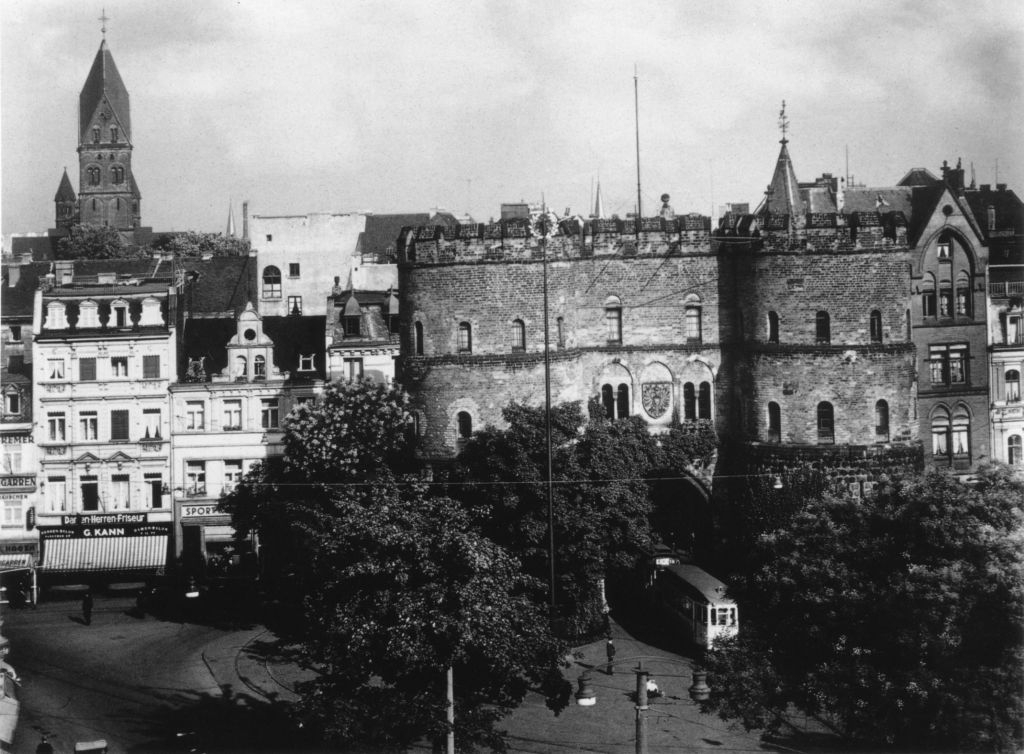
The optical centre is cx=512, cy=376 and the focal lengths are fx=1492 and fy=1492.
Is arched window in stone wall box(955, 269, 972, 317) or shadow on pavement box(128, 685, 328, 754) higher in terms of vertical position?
arched window in stone wall box(955, 269, 972, 317)

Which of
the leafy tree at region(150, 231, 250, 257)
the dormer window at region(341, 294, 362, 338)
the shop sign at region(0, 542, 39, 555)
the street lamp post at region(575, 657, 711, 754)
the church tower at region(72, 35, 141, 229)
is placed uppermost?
the church tower at region(72, 35, 141, 229)

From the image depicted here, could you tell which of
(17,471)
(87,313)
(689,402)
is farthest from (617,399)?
(17,471)

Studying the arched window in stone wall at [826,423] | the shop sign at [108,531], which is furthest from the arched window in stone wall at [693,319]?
the shop sign at [108,531]

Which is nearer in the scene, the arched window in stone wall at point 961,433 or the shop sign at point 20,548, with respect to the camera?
the arched window in stone wall at point 961,433

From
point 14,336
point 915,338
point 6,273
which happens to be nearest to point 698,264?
point 915,338

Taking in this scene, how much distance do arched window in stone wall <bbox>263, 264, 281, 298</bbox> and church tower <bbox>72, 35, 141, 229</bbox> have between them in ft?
300

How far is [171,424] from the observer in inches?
2842

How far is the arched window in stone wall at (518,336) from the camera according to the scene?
200 ft

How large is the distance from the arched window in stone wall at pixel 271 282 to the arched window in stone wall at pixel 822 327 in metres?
46.4

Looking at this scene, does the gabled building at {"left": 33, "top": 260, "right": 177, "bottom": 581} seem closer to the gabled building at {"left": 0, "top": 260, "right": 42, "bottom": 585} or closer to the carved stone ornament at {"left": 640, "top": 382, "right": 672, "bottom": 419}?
the gabled building at {"left": 0, "top": 260, "right": 42, "bottom": 585}

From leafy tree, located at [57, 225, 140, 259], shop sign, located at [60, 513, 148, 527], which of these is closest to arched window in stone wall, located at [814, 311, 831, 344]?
shop sign, located at [60, 513, 148, 527]

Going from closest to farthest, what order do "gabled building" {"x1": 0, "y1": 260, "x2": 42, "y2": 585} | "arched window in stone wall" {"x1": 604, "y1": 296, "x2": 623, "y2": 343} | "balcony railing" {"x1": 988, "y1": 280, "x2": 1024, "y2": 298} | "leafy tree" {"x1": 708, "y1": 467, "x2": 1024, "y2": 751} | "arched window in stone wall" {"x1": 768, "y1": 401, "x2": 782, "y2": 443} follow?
"leafy tree" {"x1": 708, "y1": 467, "x2": 1024, "y2": 751} → "arched window in stone wall" {"x1": 768, "y1": 401, "x2": 782, "y2": 443} → "arched window in stone wall" {"x1": 604, "y1": 296, "x2": 623, "y2": 343} → "gabled building" {"x1": 0, "y1": 260, "x2": 42, "y2": 585} → "balcony railing" {"x1": 988, "y1": 280, "x2": 1024, "y2": 298}

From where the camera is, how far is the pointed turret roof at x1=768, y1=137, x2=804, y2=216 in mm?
63000

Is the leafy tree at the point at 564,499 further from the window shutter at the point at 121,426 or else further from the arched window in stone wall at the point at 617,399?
the window shutter at the point at 121,426
